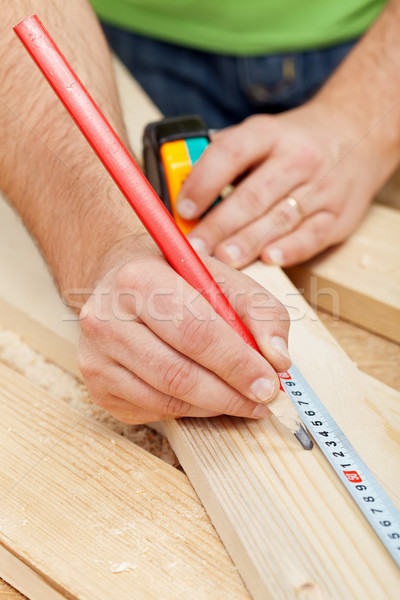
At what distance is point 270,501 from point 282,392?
0.14m

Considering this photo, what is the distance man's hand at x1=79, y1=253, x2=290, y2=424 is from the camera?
2.39ft

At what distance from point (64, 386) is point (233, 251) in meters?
0.39

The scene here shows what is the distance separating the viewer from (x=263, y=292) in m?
0.82

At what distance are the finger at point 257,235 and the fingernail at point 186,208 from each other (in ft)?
0.28

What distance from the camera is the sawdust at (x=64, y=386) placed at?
956 millimetres

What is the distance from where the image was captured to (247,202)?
3.74ft

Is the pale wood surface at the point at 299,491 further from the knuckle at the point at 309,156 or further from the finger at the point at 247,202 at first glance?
the knuckle at the point at 309,156

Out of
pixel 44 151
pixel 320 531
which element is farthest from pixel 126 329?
pixel 44 151

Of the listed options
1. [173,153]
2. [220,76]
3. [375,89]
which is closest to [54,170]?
[173,153]

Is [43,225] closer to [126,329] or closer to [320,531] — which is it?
[126,329]

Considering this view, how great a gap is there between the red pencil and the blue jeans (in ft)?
3.47

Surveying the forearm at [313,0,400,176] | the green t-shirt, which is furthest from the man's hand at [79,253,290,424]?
the green t-shirt

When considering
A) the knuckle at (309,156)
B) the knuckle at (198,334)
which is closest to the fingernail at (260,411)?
the knuckle at (198,334)

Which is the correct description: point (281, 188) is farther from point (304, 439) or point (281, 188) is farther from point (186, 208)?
point (304, 439)
